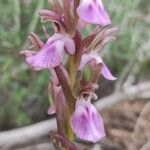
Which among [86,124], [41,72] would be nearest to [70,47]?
[86,124]

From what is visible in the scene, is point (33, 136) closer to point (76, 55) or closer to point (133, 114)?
point (133, 114)

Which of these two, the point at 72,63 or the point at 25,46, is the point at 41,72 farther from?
the point at 72,63

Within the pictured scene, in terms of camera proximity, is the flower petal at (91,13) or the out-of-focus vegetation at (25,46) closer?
the flower petal at (91,13)

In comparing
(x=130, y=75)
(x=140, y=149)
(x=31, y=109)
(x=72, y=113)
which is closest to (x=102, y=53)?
(x=130, y=75)

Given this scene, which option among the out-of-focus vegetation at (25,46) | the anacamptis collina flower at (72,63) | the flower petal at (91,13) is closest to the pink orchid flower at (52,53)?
the anacamptis collina flower at (72,63)

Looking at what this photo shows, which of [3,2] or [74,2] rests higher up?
[74,2]

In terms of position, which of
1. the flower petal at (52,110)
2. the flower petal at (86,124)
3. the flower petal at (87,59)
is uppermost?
the flower petal at (87,59)

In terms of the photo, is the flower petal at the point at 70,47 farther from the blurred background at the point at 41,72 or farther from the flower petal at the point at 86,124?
the blurred background at the point at 41,72
